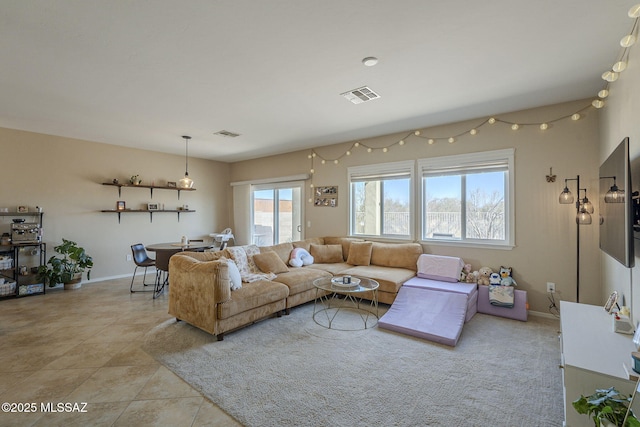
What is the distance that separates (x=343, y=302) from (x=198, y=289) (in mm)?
2107

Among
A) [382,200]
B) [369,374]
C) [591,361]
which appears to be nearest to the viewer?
[591,361]

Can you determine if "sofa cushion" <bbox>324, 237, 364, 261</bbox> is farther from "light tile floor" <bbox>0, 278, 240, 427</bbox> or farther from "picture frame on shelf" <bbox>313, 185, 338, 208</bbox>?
"light tile floor" <bbox>0, 278, 240, 427</bbox>

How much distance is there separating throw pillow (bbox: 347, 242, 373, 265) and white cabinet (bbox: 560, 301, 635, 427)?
2833 millimetres

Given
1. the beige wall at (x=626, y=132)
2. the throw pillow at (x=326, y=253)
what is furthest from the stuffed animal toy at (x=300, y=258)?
the beige wall at (x=626, y=132)

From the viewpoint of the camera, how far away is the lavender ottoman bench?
3.01 m

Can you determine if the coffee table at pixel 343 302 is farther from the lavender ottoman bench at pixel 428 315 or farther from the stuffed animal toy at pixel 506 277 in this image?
the stuffed animal toy at pixel 506 277

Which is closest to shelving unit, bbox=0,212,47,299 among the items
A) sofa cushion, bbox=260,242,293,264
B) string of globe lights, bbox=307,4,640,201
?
sofa cushion, bbox=260,242,293,264

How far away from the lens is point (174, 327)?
3350 mm

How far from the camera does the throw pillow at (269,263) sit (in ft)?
13.6

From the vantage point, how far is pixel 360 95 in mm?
3363

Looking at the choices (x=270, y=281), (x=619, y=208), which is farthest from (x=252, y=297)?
(x=619, y=208)

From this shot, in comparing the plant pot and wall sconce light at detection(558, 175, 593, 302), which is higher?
wall sconce light at detection(558, 175, 593, 302)

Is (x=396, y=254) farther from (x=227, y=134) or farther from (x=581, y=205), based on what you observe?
(x=227, y=134)

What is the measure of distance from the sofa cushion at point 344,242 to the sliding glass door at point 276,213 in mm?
1032
